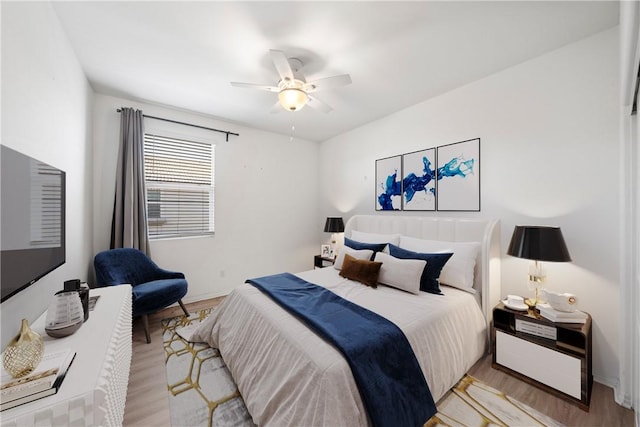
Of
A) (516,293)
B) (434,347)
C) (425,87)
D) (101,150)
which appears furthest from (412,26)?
(101,150)

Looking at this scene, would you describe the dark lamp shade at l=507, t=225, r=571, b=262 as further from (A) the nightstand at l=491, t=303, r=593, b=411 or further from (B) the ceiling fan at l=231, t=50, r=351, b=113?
(B) the ceiling fan at l=231, t=50, r=351, b=113

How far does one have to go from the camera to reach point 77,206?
2174mm

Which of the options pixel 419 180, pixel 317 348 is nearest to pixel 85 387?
pixel 317 348

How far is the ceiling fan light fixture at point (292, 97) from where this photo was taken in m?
2.09

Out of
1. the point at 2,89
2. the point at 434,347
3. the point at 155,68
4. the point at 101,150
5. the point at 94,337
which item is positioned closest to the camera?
the point at 2,89

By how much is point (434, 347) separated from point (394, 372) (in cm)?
44

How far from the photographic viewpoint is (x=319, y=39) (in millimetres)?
1908

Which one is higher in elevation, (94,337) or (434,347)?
(94,337)

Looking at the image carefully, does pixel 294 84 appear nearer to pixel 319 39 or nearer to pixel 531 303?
pixel 319 39

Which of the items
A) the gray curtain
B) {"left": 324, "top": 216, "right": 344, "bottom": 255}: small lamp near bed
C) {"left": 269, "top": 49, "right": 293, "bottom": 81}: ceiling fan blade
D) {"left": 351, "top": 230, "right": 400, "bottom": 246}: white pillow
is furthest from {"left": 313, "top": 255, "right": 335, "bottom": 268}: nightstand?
{"left": 269, "top": 49, "right": 293, "bottom": 81}: ceiling fan blade

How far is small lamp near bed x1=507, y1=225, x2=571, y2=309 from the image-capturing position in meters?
1.76

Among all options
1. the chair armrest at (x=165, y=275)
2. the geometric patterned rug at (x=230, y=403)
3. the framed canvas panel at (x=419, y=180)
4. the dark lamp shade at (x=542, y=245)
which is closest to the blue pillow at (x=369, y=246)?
the framed canvas panel at (x=419, y=180)

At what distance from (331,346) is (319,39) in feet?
7.17

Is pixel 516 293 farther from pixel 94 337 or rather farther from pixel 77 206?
pixel 77 206
